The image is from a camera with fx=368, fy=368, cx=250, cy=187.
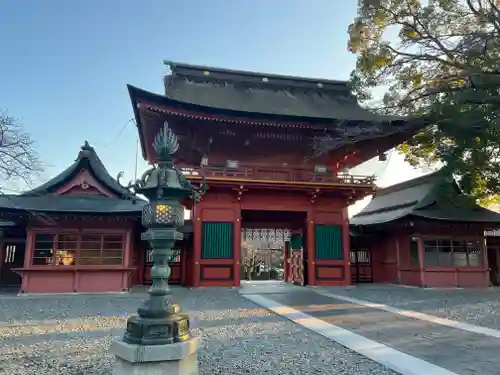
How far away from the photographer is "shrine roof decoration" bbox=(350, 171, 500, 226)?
46.9 ft

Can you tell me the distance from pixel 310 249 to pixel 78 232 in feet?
27.7

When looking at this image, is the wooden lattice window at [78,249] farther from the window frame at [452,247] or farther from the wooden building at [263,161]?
the window frame at [452,247]

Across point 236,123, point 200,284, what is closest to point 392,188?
point 236,123

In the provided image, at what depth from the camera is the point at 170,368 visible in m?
3.55

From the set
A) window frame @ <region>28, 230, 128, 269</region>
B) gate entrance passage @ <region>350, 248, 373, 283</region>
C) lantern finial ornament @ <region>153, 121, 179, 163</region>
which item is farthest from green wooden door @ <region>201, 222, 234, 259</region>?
lantern finial ornament @ <region>153, 121, 179, 163</region>

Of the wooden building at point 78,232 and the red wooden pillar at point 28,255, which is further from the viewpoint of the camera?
the wooden building at point 78,232

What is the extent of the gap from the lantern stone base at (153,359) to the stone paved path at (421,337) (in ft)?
9.73

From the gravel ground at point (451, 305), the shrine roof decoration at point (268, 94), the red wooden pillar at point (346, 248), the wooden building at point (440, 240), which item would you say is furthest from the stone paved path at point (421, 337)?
the shrine roof decoration at point (268, 94)

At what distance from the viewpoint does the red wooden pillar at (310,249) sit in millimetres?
14109

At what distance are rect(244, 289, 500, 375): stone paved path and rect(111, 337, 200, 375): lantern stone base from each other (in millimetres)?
2967

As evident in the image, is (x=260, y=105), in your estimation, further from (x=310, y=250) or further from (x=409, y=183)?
(x=409, y=183)

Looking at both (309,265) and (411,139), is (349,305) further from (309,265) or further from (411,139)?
(411,139)

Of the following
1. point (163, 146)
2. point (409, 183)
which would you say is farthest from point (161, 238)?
point (409, 183)

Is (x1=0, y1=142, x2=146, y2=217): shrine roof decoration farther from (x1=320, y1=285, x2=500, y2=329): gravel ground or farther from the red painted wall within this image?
(x1=320, y1=285, x2=500, y2=329): gravel ground
